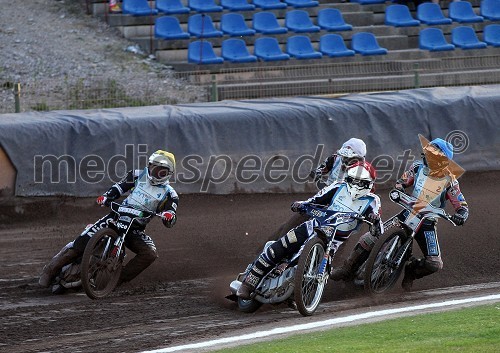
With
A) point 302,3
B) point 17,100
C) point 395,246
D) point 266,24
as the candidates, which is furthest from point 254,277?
point 302,3

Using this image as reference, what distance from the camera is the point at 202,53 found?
2278cm

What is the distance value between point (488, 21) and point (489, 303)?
17662 millimetres

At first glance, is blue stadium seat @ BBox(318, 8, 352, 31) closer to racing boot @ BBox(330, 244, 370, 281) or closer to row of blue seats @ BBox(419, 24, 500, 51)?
row of blue seats @ BBox(419, 24, 500, 51)

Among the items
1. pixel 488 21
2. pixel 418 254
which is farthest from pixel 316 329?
pixel 488 21

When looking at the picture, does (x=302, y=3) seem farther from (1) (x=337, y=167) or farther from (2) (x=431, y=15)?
(1) (x=337, y=167)

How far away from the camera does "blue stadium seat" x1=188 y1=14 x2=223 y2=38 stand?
23.3 m

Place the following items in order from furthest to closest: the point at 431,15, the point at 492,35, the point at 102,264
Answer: the point at 431,15, the point at 492,35, the point at 102,264

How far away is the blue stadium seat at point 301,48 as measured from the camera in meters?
23.5

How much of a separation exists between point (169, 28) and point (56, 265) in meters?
12.4

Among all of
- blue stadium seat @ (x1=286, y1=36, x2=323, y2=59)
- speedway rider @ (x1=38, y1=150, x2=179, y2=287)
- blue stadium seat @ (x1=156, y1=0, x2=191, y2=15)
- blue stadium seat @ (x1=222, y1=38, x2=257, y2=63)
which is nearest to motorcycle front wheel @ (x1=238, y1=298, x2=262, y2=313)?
speedway rider @ (x1=38, y1=150, x2=179, y2=287)

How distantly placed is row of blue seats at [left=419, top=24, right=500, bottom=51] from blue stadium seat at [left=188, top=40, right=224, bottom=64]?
5.93 m

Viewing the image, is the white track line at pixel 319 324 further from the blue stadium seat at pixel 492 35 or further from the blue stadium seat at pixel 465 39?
the blue stadium seat at pixel 492 35

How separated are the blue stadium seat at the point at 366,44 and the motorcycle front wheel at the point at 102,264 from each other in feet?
45.7

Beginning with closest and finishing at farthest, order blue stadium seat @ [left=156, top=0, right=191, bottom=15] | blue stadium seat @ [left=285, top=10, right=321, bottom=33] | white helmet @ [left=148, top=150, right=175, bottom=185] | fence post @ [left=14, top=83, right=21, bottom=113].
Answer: white helmet @ [left=148, top=150, right=175, bottom=185]
fence post @ [left=14, top=83, right=21, bottom=113]
blue stadium seat @ [left=156, top=0, right=191, bottom=15]
blue stadium seat @ [left=285, top=10, right=321, bottom=33]
